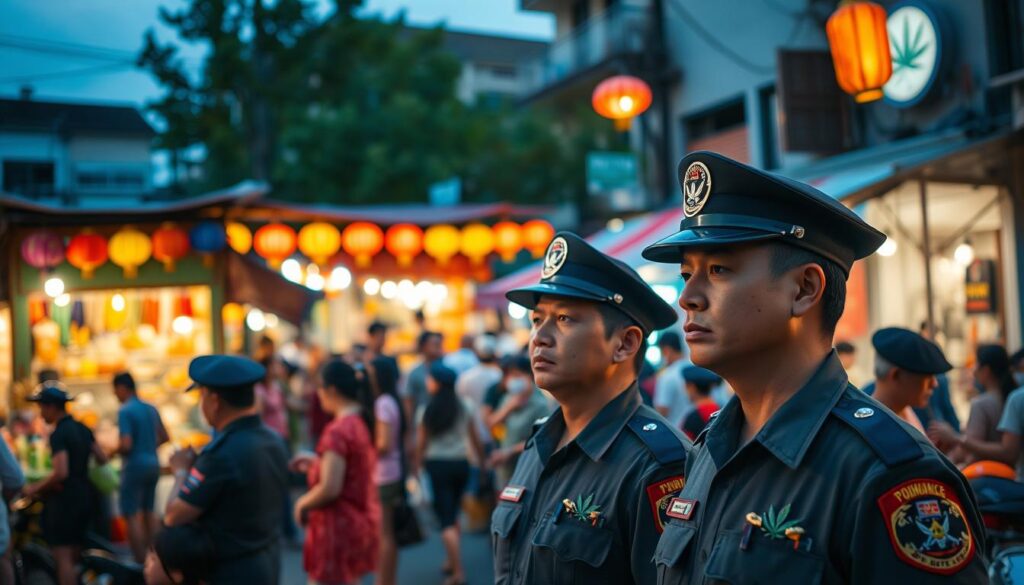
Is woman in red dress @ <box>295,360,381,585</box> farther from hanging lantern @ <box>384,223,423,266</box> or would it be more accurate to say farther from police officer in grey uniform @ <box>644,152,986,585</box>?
hanging lantern @ <box>384,223,423,266</box>

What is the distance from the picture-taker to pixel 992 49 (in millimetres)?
10055

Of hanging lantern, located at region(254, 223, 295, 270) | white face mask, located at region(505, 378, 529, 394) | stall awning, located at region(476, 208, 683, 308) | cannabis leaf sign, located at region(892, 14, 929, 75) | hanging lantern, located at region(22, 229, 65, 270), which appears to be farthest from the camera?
hanging lantern, located at region(254, 223, 295, 270)

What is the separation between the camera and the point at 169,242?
36.7 ft

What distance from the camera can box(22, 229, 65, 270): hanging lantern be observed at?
10.8 metres

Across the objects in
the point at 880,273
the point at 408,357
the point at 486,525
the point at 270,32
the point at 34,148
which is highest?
the point at 270,32

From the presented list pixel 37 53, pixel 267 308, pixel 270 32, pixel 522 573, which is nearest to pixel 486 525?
pixel 267 308

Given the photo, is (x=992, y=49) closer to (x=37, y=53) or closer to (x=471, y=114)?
(x=37, y=53)

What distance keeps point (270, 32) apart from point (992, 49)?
1730cm

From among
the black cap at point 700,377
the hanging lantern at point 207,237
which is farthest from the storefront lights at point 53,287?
the black cap at point 700,377

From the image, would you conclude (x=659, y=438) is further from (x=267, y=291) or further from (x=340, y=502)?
(x=267, y=291)

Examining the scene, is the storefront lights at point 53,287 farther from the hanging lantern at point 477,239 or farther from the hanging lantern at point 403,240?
the hanging lantern at point 477,239

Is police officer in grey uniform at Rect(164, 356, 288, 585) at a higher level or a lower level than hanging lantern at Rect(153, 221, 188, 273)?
lower

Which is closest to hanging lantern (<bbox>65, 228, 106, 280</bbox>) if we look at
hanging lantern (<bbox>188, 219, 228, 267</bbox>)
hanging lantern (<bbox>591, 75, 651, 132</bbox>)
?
hanging lantern (<bbox>188, 219, 228, 267</bbox>)

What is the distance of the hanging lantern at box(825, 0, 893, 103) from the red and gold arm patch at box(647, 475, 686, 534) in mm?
7180
